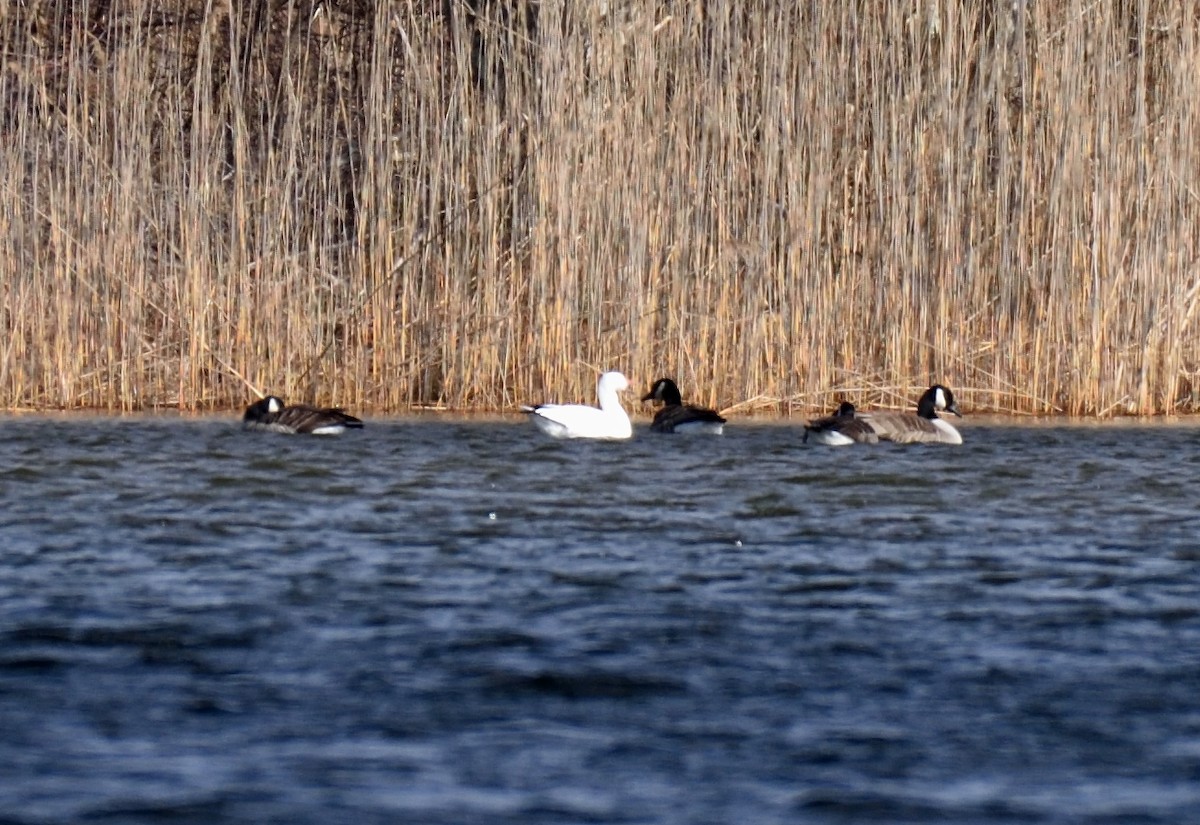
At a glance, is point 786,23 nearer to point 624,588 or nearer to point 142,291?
point 142,291

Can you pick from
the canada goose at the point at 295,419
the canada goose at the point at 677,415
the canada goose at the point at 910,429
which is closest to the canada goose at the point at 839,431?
the canada goose at the point at 910,429

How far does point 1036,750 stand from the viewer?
4.87m

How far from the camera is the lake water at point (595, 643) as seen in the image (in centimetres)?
451

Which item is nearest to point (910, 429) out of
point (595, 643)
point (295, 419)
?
point (295, 419)

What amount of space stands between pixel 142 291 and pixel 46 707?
9.15m

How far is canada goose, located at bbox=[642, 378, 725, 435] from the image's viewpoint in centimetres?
1273

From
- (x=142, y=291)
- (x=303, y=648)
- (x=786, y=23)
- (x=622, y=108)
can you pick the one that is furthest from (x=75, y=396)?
(x=303, y=648)

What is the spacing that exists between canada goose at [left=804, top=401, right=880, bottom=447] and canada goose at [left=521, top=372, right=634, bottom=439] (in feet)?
3.93

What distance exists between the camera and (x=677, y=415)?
42.6ft

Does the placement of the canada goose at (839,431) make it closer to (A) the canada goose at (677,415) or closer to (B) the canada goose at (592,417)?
(A) the canada goose at (677,415)

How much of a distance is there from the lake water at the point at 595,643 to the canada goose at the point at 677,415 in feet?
5.21

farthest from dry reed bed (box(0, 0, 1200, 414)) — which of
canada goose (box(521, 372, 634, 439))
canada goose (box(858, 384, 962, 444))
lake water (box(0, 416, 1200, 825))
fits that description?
lake water (box(0, 416, 1200, 825))

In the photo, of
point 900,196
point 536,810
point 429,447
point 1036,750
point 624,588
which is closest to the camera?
point 536,810

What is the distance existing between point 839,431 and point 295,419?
3.30 m
